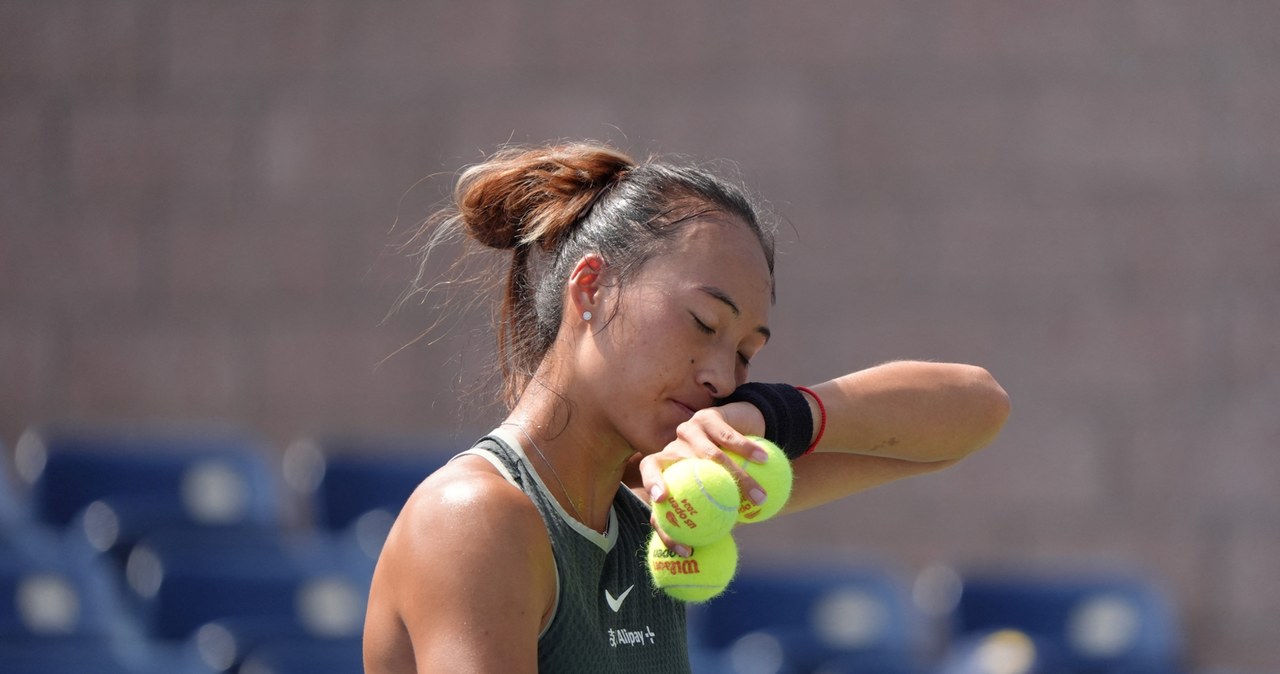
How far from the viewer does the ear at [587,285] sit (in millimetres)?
1958

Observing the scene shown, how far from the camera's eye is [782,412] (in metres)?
1.96

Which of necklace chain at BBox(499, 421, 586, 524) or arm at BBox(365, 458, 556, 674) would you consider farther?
necklace chain at BBox(499, 421, 586, 524)

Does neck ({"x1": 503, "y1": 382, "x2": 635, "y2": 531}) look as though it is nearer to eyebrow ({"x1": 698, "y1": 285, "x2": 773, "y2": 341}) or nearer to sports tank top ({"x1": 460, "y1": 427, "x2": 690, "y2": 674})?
sports tank top ({"x1": 460, "y1": 427, "x2": 690, "y2": 674})

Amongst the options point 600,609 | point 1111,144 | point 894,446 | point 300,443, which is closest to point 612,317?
point 600,609

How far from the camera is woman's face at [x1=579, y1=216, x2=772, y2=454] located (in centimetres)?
189

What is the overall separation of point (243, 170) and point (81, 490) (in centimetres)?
135

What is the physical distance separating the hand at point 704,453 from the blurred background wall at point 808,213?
3326 mm

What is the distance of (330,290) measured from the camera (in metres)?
5.29

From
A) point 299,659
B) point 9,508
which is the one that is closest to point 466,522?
point 299,659

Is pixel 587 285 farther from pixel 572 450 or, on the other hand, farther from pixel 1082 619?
pixel 1082 619

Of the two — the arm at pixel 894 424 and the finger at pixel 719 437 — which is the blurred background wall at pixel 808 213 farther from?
the finger at pixel 719 437

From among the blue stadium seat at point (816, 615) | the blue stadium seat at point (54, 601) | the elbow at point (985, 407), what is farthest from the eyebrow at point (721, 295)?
the blue stadium seat at point (816, 615)

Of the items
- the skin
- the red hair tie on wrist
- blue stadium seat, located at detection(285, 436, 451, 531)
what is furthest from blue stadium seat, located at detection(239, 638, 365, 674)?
the red hair tie on wrist

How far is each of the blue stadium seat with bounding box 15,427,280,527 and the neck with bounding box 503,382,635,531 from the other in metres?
2.63
